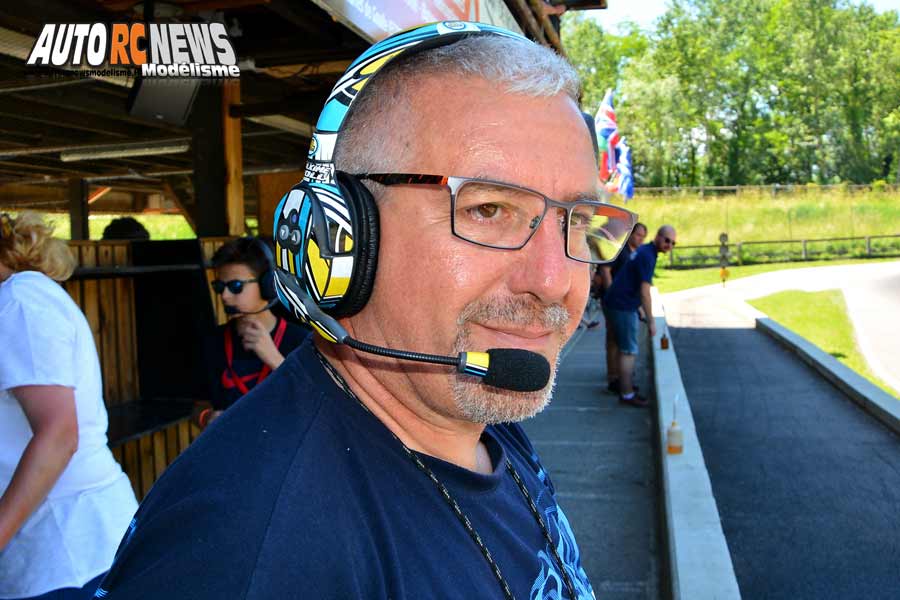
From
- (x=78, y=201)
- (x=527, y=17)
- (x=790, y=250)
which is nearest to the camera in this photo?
(x=527, y=17)

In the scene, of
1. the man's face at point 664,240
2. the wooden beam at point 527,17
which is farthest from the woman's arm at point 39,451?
the man's face at point 664,240

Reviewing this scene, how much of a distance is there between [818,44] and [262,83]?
7606 centimetres

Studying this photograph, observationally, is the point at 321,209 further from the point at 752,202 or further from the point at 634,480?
the point at 752,202

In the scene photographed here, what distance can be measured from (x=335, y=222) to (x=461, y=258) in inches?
8.9

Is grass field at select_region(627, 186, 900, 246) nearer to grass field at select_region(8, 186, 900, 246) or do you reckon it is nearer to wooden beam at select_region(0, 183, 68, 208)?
grass field at select_region(8, 186, 900, 246)

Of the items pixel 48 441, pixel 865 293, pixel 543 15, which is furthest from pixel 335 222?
pixel 865 293

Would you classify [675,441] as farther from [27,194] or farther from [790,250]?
[790,250]

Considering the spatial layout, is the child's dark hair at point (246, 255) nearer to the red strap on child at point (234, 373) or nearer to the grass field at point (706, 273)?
the red strap on child at point (234, 373)

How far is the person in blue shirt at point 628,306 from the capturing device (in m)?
8.80

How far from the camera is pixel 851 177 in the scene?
224 ft

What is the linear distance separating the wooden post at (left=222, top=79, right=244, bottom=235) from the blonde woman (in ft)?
9.98

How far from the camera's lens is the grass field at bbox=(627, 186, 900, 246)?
142 feet

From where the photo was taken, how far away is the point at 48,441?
7.37 ft

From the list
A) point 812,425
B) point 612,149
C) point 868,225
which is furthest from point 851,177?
point 812,425
